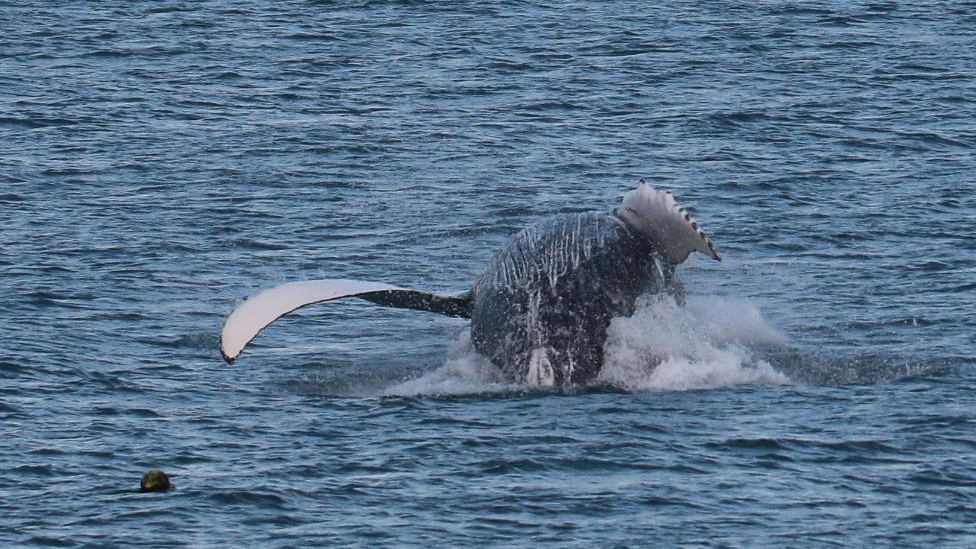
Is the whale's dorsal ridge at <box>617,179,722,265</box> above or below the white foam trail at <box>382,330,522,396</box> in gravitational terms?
above

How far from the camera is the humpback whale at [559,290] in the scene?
25.5m

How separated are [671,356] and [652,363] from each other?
617mm

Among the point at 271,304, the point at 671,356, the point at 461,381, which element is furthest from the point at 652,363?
the point at 271,304

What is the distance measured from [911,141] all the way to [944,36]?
1378 cm

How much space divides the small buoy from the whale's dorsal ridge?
692 centimetres

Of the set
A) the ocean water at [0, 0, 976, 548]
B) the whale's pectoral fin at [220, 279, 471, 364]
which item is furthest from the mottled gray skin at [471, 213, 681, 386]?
the whale's pectoral fin at [220, 279, 471, 364]

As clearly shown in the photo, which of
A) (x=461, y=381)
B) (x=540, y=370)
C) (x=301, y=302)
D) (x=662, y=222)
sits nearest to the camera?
(x=301, y=302)

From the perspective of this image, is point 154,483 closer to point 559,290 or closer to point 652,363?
point 559,290

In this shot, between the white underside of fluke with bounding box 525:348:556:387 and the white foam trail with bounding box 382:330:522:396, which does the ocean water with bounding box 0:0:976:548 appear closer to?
the white foam trail with bounding box 382:330:522:396

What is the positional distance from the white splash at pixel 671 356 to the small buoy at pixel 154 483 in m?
5.97

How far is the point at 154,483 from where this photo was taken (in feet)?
72.5

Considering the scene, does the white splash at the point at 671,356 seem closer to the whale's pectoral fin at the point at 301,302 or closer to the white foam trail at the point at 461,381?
the white foam trail at the point at 461,381

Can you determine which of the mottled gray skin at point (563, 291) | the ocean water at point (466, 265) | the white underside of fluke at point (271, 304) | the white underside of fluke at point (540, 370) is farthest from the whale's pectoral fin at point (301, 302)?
the white underside of fluke at point (540, 370)

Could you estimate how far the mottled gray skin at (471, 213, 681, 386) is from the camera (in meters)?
25.6
